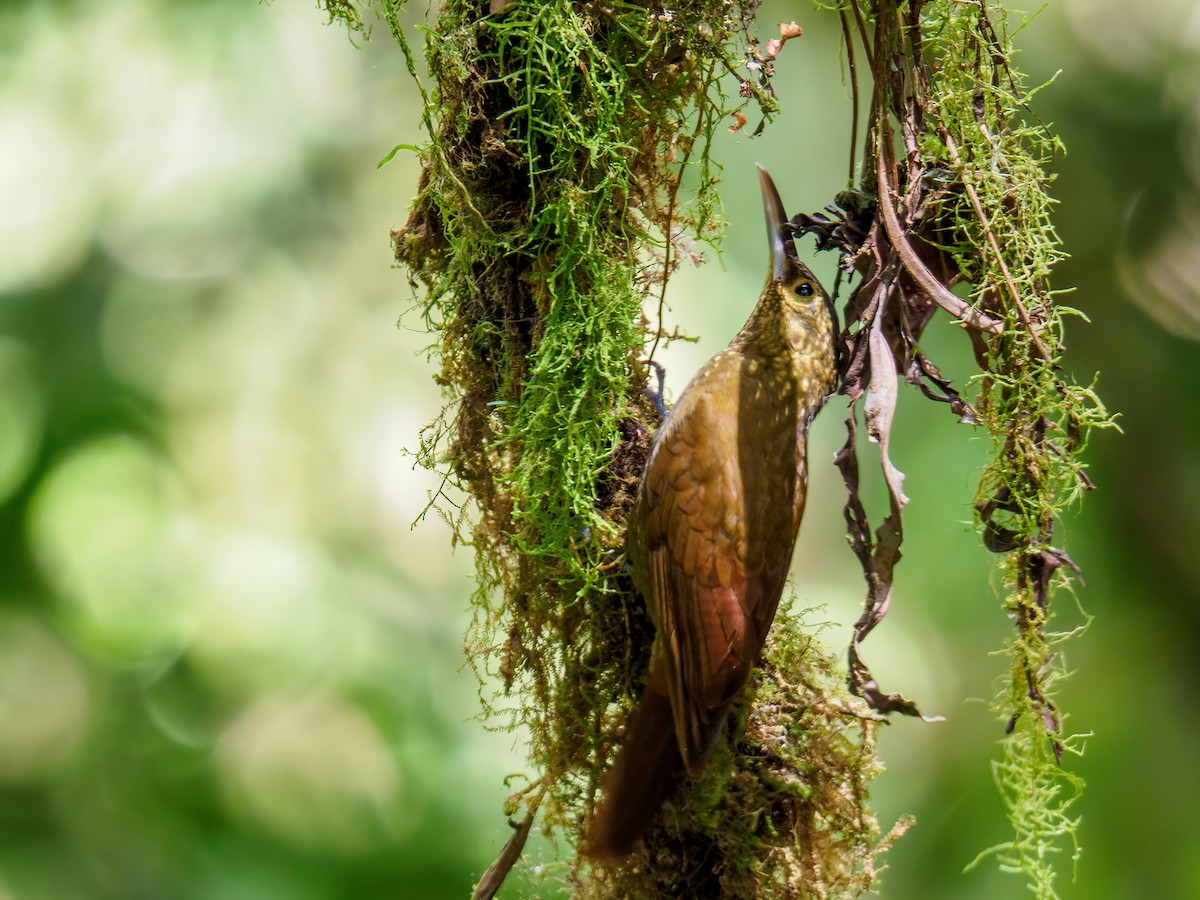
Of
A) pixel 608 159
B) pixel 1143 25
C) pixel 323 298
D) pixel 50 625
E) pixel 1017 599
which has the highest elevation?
pixel 1143 25

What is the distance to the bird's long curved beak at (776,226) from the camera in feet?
7.26

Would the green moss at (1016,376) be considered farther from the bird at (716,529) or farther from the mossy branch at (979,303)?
the bird at (716,529)

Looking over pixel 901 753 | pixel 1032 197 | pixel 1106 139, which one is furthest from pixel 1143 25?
pixel 901 753

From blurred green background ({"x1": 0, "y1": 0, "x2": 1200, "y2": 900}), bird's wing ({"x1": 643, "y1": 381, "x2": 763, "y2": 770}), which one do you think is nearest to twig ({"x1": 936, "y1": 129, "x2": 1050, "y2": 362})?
bird's wing ({"x1": 643, "y1": 381, "x2": 763, "y2": 770})

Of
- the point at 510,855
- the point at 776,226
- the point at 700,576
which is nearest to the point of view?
the point at 700,576

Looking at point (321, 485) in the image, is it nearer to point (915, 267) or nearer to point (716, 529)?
point (716, 529)

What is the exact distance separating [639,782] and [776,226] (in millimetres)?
1171

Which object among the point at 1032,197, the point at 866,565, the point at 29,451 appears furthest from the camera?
the point at 29,451

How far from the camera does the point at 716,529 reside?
201 cm

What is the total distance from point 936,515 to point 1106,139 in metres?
1.45

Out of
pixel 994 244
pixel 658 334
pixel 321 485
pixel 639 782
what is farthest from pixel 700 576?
pixel 321 485

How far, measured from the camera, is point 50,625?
3592 millimetres

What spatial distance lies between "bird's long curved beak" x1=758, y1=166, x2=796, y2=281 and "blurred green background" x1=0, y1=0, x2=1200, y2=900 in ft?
4.24

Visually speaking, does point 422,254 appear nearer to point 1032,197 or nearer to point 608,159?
point 608,159
